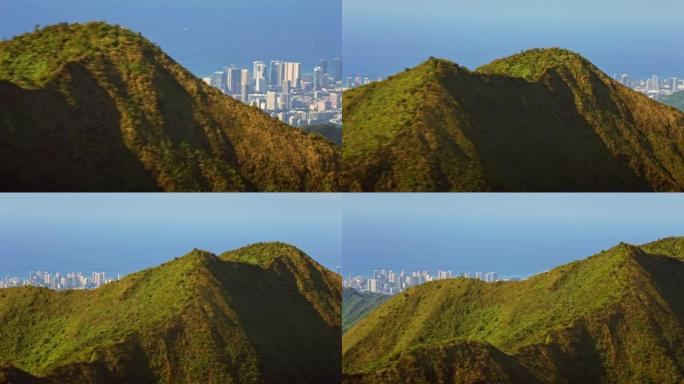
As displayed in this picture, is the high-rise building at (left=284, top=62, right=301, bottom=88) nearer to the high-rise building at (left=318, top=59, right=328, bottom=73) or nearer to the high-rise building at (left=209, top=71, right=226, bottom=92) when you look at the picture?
the high-rise building at (left=318, top=59, right=328, bottom=73)

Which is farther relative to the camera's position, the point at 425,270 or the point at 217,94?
the point at 425,270

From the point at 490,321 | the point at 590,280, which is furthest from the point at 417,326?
the point at 590,280

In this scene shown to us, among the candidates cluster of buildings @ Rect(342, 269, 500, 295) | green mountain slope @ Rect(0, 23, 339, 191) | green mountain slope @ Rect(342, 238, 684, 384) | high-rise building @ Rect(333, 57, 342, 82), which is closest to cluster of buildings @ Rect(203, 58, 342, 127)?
high-rise building @ Rect(333, 57, 342, 82)

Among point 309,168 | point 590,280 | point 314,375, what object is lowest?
point 314,375

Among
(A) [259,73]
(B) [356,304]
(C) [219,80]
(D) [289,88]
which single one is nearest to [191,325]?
(B) [356,304]

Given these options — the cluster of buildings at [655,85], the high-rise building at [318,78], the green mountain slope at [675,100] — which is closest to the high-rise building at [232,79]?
the high-rise building at [318,78]

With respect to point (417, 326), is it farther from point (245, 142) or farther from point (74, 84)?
point (74, 84)

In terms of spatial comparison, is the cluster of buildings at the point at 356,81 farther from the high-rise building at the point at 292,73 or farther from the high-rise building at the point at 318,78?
the high-rise building at the point at 292,73
